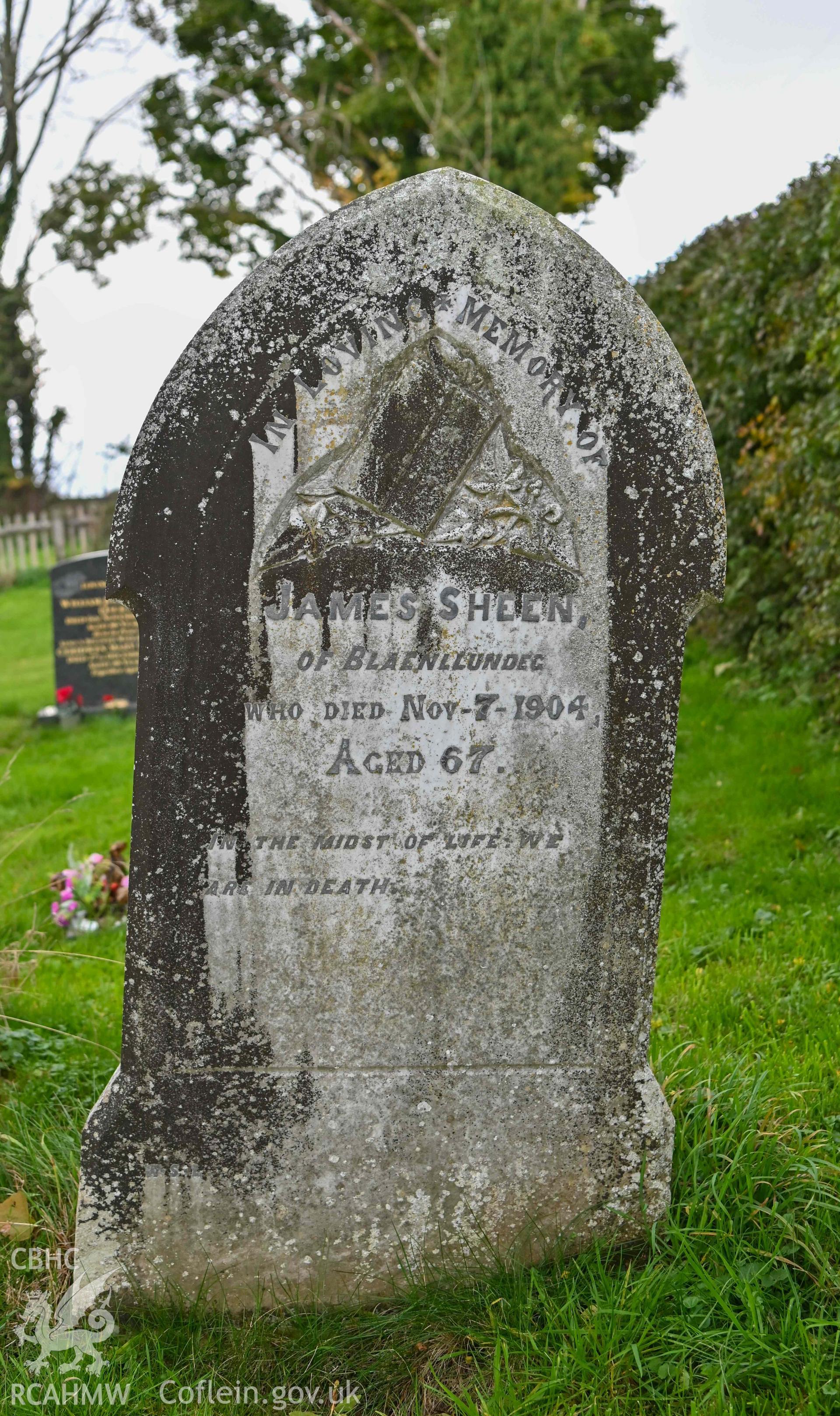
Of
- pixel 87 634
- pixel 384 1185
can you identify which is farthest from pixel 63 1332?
pixel 87 634

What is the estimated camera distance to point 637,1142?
2385 mm

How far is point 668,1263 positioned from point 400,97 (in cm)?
1850

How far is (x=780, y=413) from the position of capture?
5.88 meters

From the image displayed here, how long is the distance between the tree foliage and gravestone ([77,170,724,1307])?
290cm

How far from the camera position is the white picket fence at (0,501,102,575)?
674 inches

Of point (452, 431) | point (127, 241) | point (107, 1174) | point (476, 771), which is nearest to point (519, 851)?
point (476, 771)

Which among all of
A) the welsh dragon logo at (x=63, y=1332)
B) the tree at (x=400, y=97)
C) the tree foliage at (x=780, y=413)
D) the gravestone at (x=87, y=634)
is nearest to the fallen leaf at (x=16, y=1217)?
the welsh dragon logo at (x=63, y=1332)

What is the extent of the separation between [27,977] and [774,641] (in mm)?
4449

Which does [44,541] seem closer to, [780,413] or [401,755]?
[780,413]

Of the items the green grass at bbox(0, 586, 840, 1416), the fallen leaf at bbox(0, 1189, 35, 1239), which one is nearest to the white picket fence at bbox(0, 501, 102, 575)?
the green grass at bbox(0, 586, 840, 1416)

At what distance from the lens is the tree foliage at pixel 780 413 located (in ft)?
16.3

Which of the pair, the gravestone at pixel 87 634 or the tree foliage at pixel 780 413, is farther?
the gravestone at pixel 87 634

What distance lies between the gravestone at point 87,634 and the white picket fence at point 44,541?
9.06 metres

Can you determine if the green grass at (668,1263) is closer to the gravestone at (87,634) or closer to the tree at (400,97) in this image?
the gravestone at (87,634)
